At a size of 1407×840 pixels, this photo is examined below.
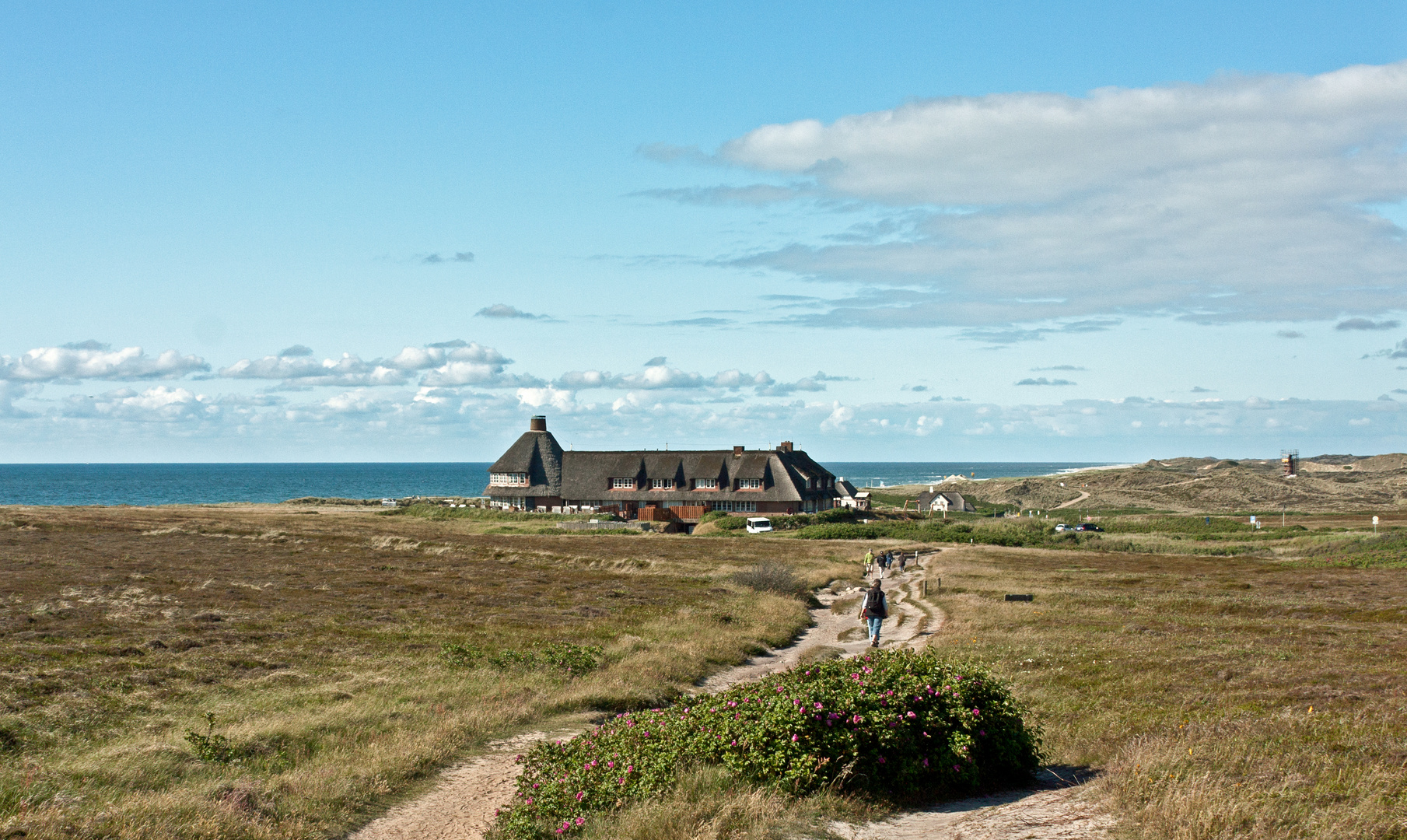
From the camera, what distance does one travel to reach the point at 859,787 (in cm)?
1158

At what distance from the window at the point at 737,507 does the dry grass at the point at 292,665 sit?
3287 centimetres

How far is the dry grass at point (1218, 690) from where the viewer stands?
9992 mm

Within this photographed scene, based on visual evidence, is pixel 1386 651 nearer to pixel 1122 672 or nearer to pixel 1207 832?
pixel 1122 672

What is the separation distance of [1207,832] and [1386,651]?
1894cm

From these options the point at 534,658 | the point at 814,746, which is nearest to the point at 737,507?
the point at 534,658

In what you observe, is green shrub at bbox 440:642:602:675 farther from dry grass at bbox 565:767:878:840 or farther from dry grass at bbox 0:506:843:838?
dry grass at bbox 565:767:878:840

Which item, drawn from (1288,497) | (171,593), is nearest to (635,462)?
(171,593)

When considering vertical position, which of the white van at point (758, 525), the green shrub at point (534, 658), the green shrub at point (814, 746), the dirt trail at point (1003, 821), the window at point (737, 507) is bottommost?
the white van at point (758, 525)

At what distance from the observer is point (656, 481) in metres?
94.1

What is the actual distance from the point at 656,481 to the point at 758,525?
16.1 metres

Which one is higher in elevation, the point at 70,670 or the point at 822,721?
the point at 822,721

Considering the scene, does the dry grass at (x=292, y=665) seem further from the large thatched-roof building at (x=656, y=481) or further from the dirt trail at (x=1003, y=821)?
the large thatched-roof building at (x=656, y=481)

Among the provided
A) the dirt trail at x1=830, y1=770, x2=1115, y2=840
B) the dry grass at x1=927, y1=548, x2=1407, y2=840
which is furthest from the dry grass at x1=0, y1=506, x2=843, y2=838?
the dry grass at x1=927, y1=548, x2=1407, y2=840

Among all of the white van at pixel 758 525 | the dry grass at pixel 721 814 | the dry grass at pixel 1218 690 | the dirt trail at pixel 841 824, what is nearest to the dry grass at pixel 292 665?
the dirt trail at pixel 841 824
